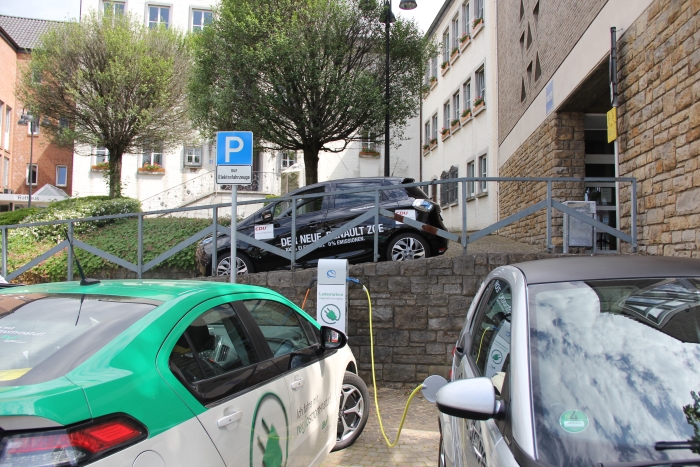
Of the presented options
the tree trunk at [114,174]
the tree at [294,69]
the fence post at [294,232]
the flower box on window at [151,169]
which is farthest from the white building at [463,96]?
the flower box on window at [151,169]

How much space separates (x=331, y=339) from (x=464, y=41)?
68.6 ft

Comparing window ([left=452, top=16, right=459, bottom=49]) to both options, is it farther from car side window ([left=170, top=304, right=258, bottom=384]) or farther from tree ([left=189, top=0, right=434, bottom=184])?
car side window ([left=170, top=304, right=258, bottom=384])

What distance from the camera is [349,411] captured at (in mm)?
4914

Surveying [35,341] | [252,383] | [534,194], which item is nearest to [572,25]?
[534,194]

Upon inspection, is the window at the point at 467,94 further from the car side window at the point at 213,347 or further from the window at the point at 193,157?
the car side window at the point at 213,347

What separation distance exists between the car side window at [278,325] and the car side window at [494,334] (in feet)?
3.89

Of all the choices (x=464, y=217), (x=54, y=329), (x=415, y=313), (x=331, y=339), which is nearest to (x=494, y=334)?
(x=331, y=339)

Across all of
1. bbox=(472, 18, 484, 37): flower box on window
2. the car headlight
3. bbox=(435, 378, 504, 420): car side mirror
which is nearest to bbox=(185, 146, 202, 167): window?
bbox=(472, 18, 484, 37): flower box on window

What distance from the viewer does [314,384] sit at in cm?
381

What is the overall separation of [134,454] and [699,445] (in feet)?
6.04

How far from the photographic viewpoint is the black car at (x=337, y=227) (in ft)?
28.9

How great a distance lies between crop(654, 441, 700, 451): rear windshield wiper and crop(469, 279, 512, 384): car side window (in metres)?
0.60

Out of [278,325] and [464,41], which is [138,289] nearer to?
[278,325]

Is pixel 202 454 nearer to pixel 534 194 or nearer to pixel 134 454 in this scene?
pixel 134 454
